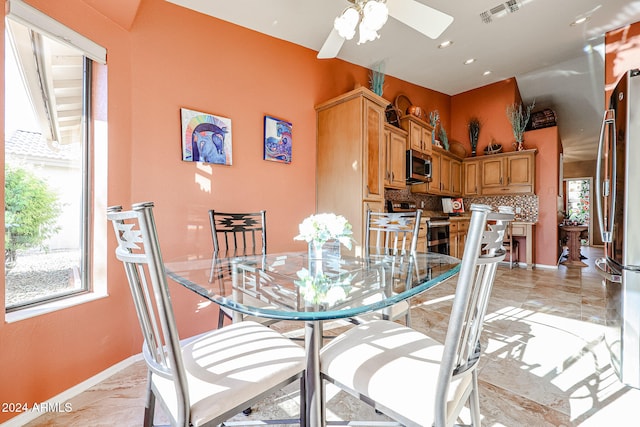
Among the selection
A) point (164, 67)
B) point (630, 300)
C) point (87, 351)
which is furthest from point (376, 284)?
point (164, 67)

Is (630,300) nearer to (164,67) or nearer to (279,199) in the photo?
(279,199)

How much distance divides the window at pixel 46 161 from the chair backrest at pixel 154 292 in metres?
1.19

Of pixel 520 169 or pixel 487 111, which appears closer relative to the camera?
pixel 520 169

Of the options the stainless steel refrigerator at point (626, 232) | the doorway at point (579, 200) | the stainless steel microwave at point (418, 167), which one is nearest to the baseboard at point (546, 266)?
the stainless steel microwave at point (418, 167)

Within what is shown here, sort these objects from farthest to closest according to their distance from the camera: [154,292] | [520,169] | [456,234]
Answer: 1. [520,169]
2. [456,234]
3. [154,292]

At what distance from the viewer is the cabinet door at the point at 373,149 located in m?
2.93

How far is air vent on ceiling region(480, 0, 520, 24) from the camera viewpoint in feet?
9.14

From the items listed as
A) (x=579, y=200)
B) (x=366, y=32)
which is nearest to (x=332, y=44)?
(x=366, y=32)

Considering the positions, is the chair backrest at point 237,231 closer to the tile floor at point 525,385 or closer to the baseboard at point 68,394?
the tile floor at point 525,385

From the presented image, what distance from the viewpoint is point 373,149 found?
308 centimetres

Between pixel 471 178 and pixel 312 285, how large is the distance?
534 centimetres

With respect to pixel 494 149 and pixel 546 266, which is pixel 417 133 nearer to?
pixel 494 149

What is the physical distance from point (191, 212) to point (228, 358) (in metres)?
1.66

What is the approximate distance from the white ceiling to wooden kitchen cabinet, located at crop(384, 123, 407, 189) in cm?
103
